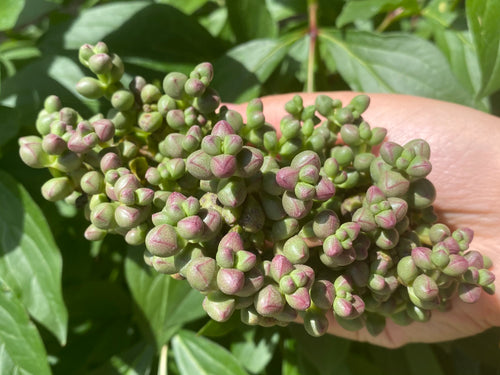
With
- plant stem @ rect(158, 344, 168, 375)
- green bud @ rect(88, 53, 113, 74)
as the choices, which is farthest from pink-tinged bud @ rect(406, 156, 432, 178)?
plant stem @ rect(158, 344, 168, 375)

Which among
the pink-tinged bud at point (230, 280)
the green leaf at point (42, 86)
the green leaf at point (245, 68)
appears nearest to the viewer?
the pink-tinged bud at point (230, 280)

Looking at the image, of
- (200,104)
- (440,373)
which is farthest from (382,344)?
(200,104)

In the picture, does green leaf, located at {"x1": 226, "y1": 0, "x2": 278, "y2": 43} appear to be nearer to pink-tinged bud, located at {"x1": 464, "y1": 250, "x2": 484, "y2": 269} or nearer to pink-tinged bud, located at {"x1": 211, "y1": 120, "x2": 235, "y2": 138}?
pink-tinged bud, located at {"x1": 211, "y1": 120, "x2": 235, "y2": 138}

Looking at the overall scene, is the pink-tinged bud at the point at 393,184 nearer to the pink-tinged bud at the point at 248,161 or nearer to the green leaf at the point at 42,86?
the pink-tinged bud at the point at 248,161

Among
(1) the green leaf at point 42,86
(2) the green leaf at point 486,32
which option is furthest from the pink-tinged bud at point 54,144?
(2) the green leaf at point 486,32

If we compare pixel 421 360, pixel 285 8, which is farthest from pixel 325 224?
pixel 285 8

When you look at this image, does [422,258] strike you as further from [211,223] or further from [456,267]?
[211,223]
